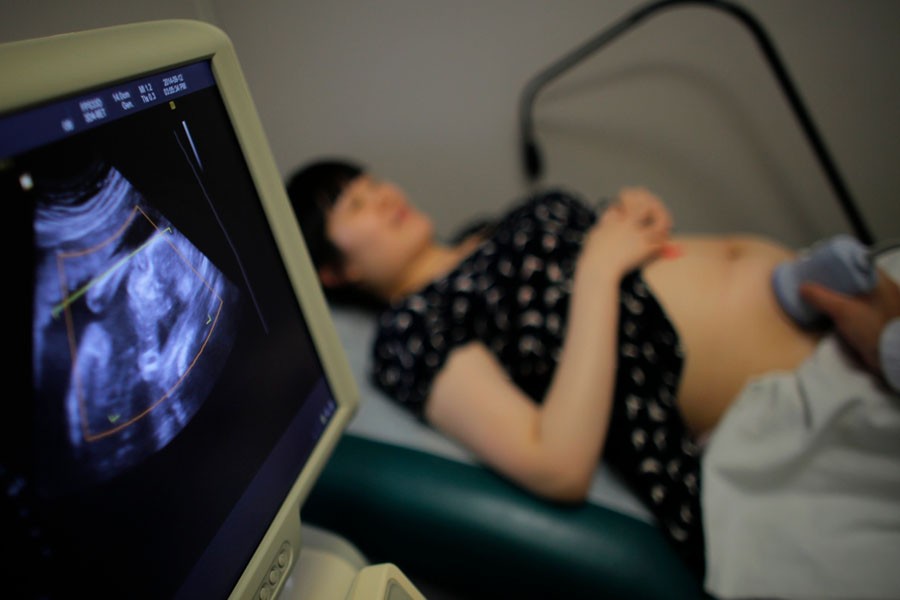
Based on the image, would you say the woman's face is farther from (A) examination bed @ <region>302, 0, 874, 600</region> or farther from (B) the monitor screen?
(B) the monitor screen

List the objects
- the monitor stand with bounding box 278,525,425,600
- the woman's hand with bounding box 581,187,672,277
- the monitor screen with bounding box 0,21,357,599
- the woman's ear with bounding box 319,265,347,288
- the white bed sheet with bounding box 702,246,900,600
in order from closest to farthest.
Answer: the monitor screen with bounding box 0,21,357,599 < the monitor stand with bounding box 278,525,425,600 < the white bed sheet with bounding box 702,246,900,600 < the woman's hand with bounding box 581,187,672,277 < the woman's ear with bounding box 319,265,347,288

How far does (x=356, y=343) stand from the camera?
4.09 ft

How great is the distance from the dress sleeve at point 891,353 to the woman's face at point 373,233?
85 cm

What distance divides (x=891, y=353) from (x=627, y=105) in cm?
80

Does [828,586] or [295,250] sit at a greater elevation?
[295,250]

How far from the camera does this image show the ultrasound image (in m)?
0.32

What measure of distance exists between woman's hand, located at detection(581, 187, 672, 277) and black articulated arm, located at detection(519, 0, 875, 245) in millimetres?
317

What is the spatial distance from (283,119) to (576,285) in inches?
22.3

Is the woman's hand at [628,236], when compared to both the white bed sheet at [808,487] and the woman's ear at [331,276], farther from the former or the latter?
the woman's ear at [331,276]

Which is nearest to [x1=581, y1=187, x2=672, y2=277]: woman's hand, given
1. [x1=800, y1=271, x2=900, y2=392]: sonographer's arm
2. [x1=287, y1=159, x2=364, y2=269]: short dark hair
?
[x1=800, y1=271, x2=900, y2=392]: sonographer's arm

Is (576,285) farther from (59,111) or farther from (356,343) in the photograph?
(59,111)

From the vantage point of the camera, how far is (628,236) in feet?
3.36

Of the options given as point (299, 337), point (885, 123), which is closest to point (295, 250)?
point (299, 337)

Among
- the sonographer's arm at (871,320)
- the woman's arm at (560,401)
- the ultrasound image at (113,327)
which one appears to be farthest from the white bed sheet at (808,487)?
the ultrasound image at (113,327)
